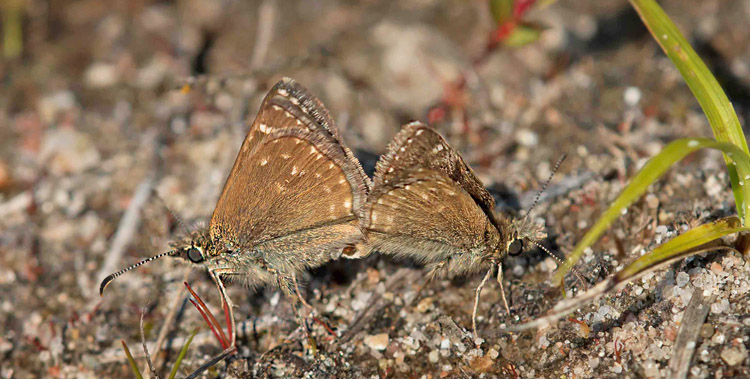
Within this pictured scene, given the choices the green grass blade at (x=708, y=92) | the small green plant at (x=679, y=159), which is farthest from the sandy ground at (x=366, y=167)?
the green grass blade at (x=708, y=92)

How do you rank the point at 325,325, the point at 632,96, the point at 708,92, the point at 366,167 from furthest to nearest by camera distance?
the point at 632,96, the point at 366,167, the point at 325,325, the point at 708,92

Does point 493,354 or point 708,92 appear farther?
point 493,354

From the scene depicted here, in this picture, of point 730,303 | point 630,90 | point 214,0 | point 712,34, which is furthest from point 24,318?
point 712,34

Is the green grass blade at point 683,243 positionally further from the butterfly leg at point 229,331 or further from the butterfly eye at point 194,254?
the butterfly eye at point 194,254

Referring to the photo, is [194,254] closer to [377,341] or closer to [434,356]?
[377,341]

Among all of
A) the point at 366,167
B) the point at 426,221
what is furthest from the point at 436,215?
the point at 366,167

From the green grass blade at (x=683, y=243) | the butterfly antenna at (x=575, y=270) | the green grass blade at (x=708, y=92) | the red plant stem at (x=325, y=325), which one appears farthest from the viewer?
the red plant stem at (x=325, y=325)
